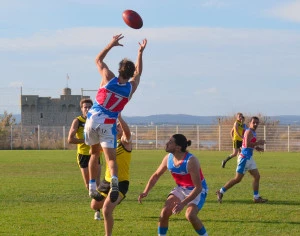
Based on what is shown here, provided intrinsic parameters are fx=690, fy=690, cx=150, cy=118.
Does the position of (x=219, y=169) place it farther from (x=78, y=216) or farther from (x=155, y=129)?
(x=155, y=129)

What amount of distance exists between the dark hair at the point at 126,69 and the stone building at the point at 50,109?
222 feet

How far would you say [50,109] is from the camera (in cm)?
8250

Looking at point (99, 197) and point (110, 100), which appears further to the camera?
point (99, 197)

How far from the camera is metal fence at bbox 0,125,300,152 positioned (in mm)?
49469

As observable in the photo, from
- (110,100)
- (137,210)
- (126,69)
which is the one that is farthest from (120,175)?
(137,210)

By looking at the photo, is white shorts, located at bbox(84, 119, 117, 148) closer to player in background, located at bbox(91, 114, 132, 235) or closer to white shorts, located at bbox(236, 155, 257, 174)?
player in background, located at bbox(91, 114, 132, 235)

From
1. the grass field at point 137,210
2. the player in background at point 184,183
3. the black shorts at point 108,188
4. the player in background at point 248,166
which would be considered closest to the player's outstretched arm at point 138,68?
the player in background at point 184,183

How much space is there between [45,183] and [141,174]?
4737 mm

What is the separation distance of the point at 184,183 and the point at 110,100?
165 centimetres

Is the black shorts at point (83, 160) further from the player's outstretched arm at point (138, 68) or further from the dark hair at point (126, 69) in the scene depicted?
the dark hair at point (126, 69)

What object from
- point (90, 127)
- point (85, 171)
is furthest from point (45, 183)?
point (90, 127)

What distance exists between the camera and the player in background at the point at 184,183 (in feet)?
32.4

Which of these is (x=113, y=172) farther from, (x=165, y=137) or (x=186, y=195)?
(x=165, y=137)

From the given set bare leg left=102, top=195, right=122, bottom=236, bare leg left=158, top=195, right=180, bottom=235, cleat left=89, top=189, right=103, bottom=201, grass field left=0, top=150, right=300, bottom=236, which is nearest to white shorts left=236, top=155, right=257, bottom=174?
grass field left=0, top=150, right=300, bottom=236
